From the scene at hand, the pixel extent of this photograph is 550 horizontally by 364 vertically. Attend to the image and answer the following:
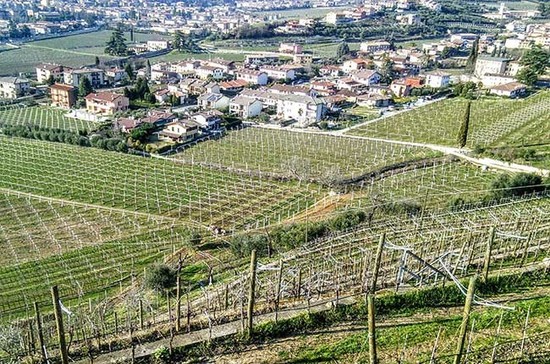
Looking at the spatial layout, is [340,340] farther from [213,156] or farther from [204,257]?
[213,156]

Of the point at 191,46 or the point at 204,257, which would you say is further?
the point at 191,46

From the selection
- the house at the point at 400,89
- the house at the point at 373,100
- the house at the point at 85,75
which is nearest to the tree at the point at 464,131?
the house at the point at 373,100

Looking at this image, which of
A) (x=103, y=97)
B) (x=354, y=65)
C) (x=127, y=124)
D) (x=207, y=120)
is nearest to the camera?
(x=127, y=124)

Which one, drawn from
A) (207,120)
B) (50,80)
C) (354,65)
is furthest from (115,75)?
(354,65)

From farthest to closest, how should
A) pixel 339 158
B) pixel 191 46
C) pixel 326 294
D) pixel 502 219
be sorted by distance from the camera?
pixel 191 46 → pixel 339 158 → pixel 502 219 → pixel 326 294

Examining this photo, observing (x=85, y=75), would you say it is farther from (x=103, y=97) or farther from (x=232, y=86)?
(x=232, y=86)

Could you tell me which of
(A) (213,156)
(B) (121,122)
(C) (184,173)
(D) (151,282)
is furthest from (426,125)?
(D) (151,282)

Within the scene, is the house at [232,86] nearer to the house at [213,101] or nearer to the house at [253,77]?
the house at [253,77]
